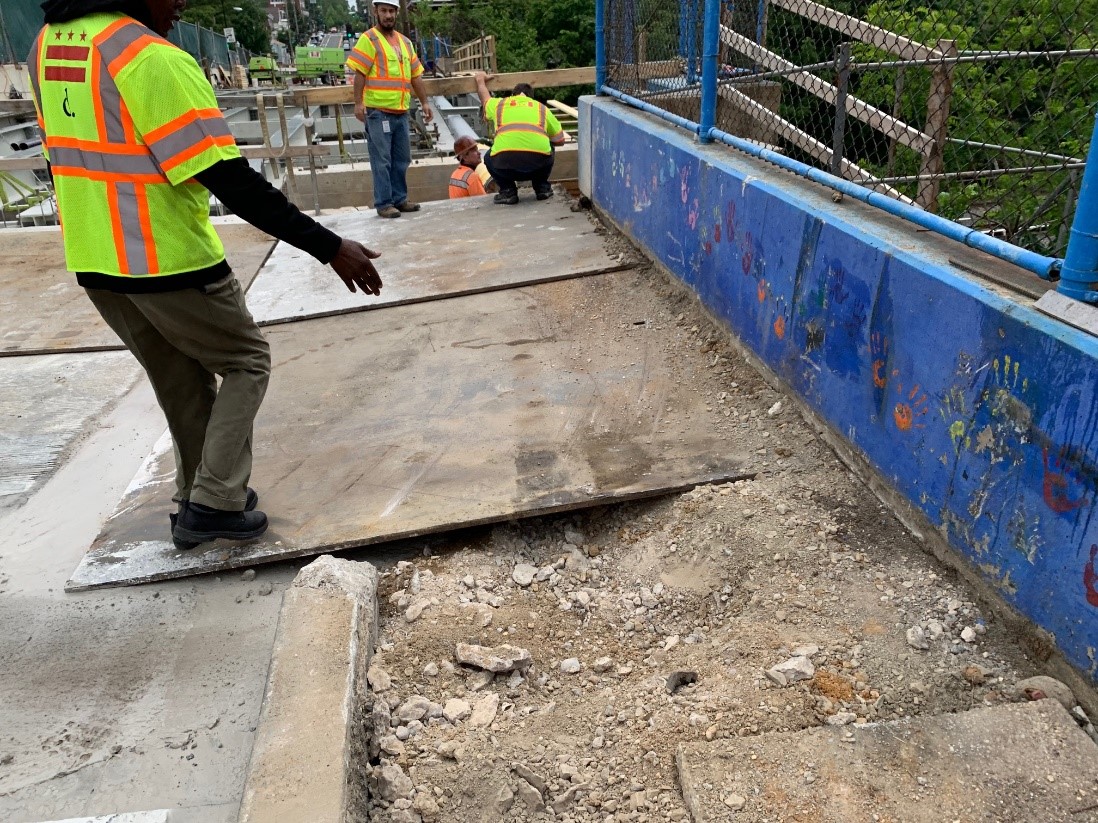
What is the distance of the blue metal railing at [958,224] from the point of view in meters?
1.99

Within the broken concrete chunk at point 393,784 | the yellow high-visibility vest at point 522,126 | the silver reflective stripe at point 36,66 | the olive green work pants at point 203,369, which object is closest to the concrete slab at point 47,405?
the olive green work pants at point 203,369

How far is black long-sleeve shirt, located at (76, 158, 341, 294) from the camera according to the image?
258 cm

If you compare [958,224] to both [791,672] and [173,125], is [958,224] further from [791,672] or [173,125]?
[173,125]

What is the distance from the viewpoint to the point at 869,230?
293 centimetres

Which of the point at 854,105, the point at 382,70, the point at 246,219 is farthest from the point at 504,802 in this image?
the point at 382,70

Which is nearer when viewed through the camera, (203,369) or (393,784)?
(393,784)

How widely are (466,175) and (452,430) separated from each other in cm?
616

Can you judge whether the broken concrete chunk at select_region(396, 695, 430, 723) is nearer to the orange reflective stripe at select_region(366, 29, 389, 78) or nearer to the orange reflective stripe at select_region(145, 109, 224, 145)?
the orange reflective stripe at select_region(145, 109, 224, 145)

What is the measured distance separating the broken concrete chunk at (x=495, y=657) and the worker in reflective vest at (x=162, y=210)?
1.09m

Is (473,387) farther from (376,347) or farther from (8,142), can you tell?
(8,142)

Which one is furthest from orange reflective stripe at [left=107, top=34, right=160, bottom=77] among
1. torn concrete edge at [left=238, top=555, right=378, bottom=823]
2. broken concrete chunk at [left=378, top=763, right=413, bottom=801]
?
broken concrete chunk at [left=378, top=763, right=413, bottom=801]

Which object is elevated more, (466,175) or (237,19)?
(237,19)

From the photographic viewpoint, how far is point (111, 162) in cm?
255

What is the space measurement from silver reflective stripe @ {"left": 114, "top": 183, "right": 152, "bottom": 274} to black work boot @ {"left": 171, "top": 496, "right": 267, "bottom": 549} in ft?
2.86
